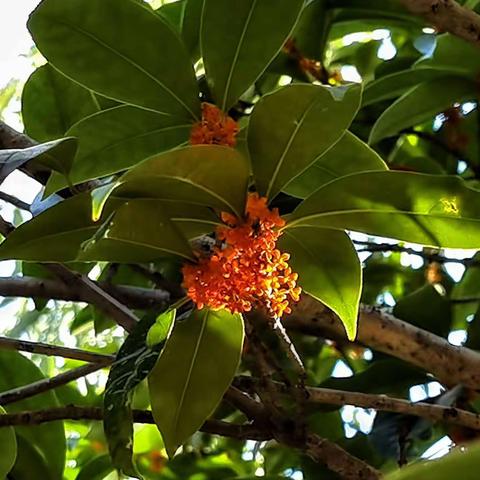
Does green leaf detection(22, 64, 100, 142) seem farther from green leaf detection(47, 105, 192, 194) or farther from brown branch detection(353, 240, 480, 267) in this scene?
brown branch detection(353, 240, 480, 267)

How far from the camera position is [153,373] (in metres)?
0.65

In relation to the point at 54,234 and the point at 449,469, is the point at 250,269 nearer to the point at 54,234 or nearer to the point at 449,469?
the point at 54,234

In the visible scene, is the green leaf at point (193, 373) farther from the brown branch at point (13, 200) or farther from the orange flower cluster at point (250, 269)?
the brown branch at point (13, 200)

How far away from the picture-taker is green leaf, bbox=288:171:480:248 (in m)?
0.57

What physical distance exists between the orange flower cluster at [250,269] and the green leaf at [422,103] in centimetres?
34

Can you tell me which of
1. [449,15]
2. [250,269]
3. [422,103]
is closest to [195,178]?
[250,269]

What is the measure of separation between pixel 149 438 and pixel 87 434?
0.11m

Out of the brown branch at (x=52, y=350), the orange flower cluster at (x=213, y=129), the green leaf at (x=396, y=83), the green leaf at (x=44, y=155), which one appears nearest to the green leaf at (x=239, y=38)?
the orange flower cluster at (x=213, y=129)

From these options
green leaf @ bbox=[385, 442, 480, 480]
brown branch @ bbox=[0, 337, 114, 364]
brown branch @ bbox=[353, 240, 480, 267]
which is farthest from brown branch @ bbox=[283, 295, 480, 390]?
green leaf @ bbox=[385, 442, 480, 480]

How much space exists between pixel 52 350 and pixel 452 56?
508 millimetres

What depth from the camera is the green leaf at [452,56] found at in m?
0.90

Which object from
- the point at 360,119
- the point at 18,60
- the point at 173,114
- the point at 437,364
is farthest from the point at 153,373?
the point at 18,60

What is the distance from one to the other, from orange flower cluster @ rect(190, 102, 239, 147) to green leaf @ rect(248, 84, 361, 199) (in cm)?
3

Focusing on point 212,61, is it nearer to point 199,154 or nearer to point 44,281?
point 199,154
